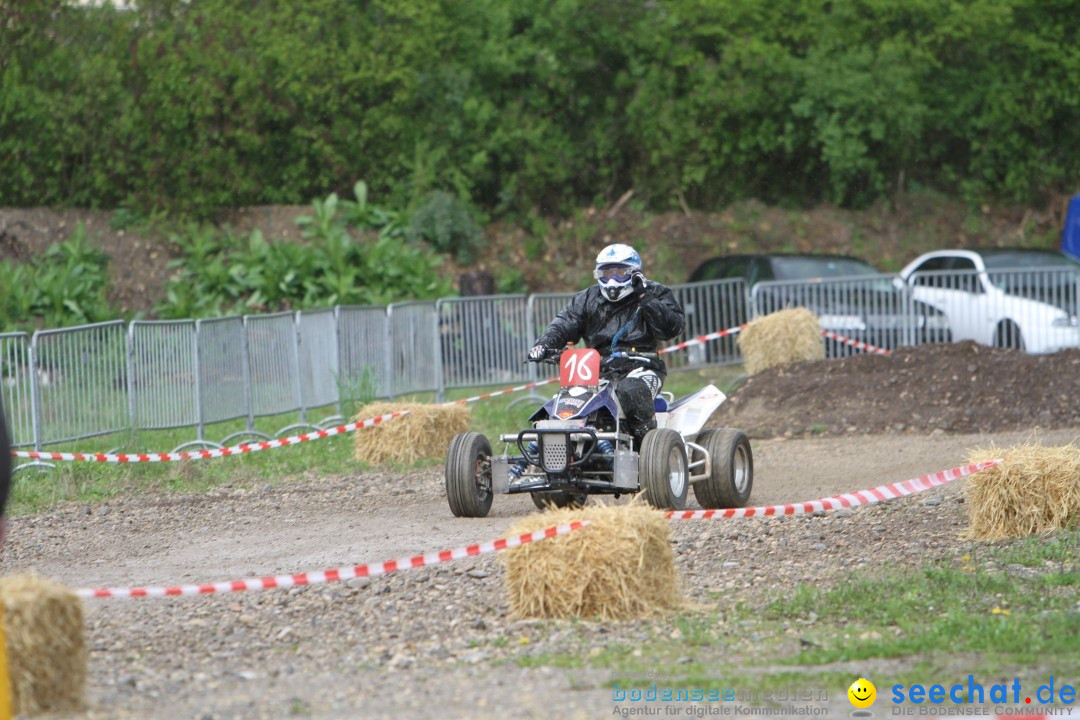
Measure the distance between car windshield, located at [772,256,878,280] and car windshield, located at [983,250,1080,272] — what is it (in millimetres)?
1796

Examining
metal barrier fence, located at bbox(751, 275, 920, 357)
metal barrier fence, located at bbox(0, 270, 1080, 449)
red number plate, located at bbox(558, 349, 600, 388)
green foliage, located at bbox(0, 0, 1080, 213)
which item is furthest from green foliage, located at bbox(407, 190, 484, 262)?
red number plate, located at bbox(558, 349, 600, 388)

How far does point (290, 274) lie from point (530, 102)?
7373mm

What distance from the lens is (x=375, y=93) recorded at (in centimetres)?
2641

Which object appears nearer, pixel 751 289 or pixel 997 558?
pixel 997 558

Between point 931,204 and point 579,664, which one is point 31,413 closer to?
point 579,664

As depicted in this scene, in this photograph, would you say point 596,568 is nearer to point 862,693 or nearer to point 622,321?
point 862,693

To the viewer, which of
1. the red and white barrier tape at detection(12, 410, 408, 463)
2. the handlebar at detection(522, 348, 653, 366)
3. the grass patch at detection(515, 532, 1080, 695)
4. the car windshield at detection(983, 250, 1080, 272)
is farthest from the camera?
the car windshield at detection(983, 250, 1080, 272)

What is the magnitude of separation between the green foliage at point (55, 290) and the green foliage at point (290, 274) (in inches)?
44.0

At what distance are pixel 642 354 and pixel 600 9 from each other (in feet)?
61.8

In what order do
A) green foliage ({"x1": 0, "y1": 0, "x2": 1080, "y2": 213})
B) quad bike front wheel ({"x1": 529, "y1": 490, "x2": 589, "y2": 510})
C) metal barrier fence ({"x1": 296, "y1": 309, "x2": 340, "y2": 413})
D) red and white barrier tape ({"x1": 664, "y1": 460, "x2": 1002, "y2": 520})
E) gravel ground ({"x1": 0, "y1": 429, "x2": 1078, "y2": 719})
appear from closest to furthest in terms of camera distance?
gravel ground ({"x1": 0, "y1": 429, "x2": 1078, "y2": 719}) → red and white barrier tape ({"x1": 664, "y1": 460, "x2": 1002, "y2": 520}) → quad bike front wheel ({"x1": 529, "y1": 490, "x2": 589, "y2": 510}) → metal barrier fence ({"x1": 296, "y1": 309, "x2": 340, "y2": 413}) → green foliage ({"x1": 0, "y1": 0, "x2": 1080, "y2": 213})

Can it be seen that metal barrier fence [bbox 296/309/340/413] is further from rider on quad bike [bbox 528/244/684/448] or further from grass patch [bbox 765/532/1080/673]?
grass patch [bbox 765/532/1080/673]

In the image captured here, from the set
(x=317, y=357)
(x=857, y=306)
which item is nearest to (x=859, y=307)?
(x=857, y=306)

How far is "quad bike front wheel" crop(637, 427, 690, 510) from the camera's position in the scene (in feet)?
32.0

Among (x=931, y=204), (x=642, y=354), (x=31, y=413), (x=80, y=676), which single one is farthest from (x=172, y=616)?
(x=931, y=204)
